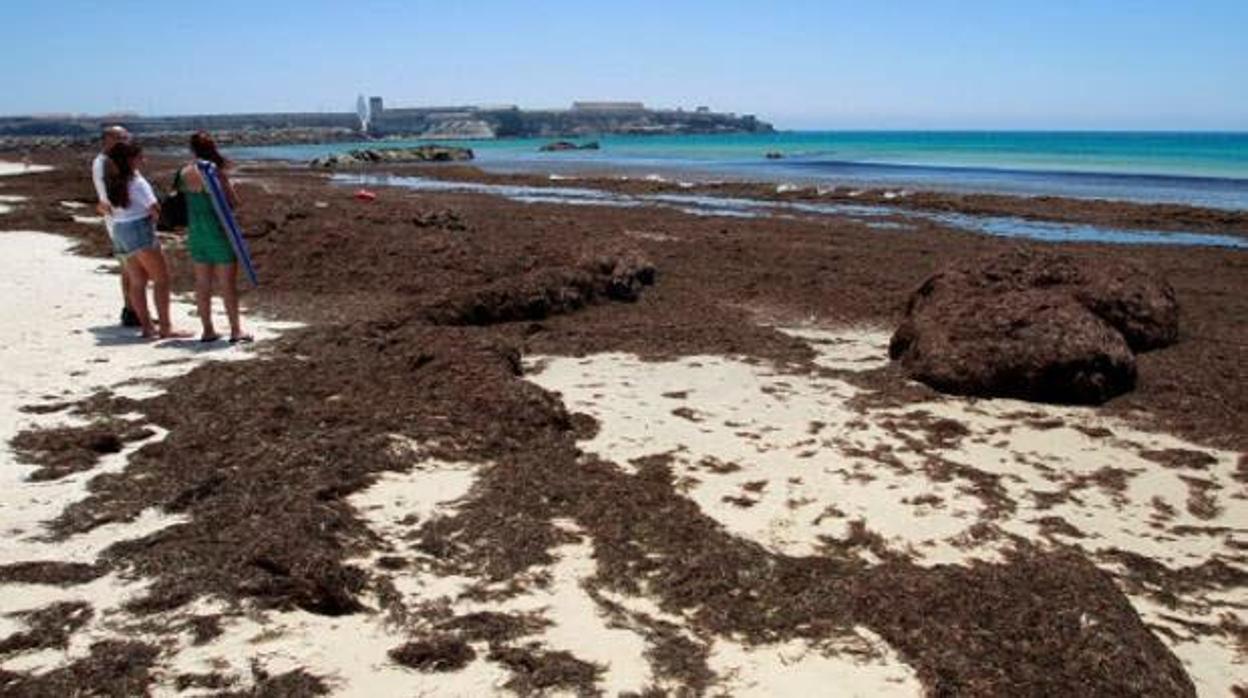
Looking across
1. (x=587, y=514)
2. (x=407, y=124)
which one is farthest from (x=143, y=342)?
(x=407, y=124)

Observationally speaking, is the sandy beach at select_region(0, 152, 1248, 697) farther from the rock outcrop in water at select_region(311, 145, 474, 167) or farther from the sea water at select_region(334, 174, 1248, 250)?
the rock outcrop in water at select_region(311, 145, 474, 167)

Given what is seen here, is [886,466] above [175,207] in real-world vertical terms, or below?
below

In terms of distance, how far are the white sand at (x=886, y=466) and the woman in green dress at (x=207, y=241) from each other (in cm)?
278

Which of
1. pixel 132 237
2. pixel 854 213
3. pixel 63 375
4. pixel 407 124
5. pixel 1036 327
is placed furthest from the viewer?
pixel 407 124

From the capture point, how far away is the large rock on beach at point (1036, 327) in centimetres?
710

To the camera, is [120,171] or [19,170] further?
[19,170]

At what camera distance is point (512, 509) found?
4762mm

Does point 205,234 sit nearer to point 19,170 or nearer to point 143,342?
point 143,342

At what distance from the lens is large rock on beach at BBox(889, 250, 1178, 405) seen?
7098 mm

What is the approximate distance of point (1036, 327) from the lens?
7344mm

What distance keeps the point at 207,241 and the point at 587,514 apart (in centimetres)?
515

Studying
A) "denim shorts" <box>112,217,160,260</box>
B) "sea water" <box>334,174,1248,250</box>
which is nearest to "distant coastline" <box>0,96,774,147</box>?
"sea water" <box>334,174,1248,250</box>

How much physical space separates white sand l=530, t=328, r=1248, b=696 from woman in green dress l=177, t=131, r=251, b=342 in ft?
9.13

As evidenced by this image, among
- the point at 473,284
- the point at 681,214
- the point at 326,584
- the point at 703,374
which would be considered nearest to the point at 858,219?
the point at 681,214
